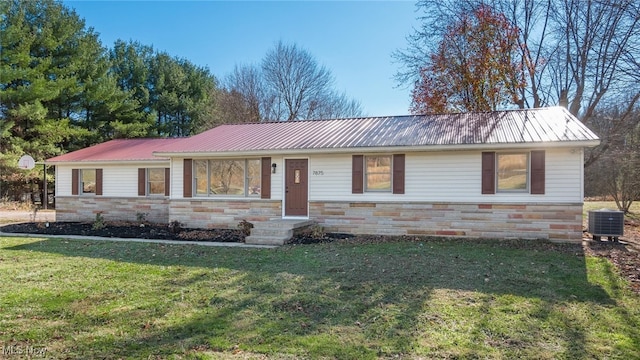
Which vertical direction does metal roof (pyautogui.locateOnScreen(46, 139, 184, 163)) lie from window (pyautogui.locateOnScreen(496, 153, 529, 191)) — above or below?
above

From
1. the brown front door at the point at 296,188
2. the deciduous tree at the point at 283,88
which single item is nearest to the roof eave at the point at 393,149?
the brown front door at the point at 296,188

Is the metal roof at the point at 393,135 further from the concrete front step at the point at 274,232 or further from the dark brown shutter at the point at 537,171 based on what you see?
the concrete front step at the point at 274,232

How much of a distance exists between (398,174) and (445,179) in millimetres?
1232

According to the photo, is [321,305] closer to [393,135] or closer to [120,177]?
[393,135]

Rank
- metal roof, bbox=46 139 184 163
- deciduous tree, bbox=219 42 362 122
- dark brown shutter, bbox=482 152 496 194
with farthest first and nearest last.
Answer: deciduous tree, bbox=219 42 362 122 < metal roof, bbox=46 139 184 163 < dark brown shutter, bbox=482 152 496 194

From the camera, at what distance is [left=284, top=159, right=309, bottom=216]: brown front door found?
11680mm

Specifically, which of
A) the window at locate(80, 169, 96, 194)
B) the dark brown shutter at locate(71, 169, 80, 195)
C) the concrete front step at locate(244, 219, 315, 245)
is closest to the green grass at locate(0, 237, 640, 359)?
the concrete front step at locate(244, 219, 315, 245)

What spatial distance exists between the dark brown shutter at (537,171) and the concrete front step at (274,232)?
594 cm

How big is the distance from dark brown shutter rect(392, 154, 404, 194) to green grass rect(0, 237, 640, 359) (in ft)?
8.90

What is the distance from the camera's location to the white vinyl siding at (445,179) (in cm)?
952

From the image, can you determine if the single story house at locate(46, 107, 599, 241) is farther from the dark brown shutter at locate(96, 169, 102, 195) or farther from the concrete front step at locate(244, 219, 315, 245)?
the concrete front step at locate(244, 219, 315, 245)

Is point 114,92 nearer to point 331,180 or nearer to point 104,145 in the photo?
point 104,145

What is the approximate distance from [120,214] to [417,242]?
433 inches

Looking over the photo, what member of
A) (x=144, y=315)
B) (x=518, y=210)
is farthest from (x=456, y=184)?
(x=144, y=315)
